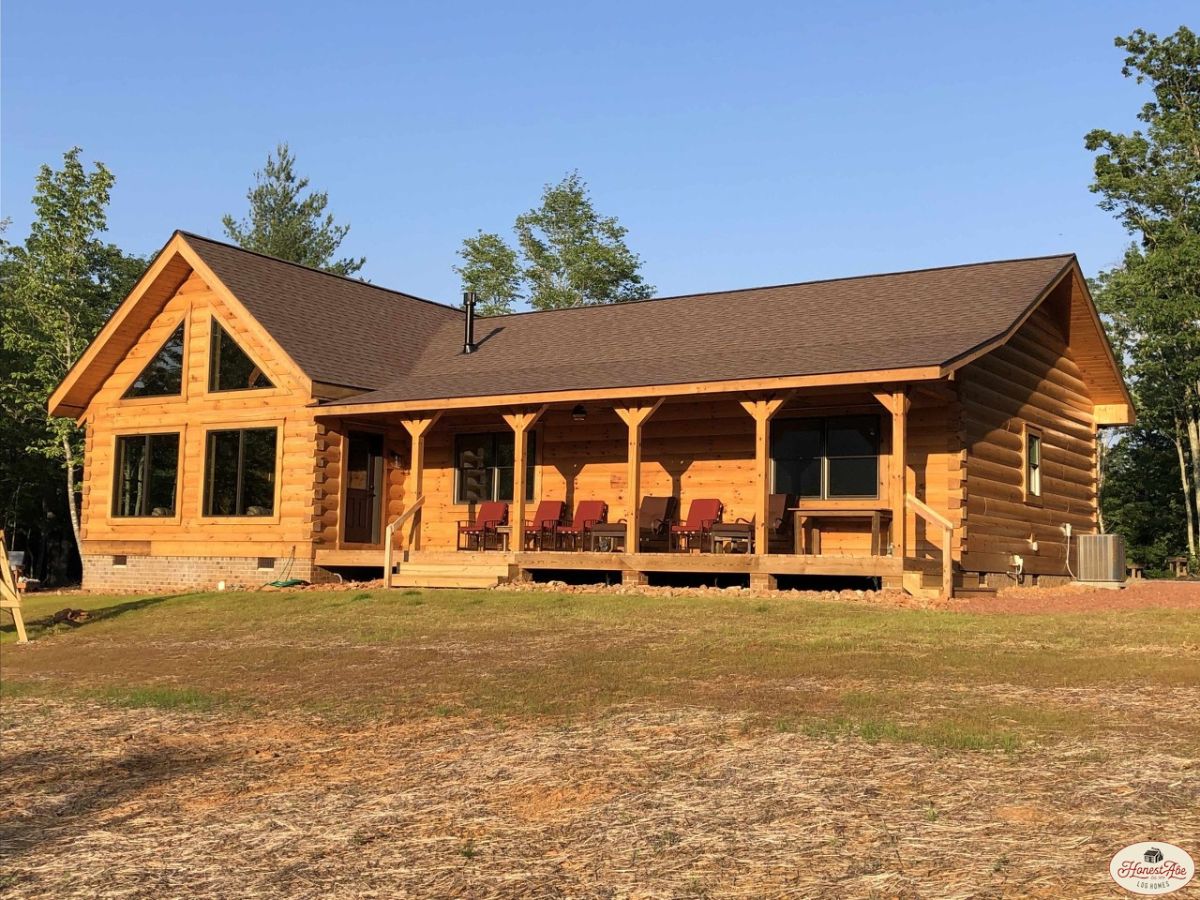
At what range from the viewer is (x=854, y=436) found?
1931 cm

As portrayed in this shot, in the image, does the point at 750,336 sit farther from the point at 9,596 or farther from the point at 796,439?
the point at 9,596

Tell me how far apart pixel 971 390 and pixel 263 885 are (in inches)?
601

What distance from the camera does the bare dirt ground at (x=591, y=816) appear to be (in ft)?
17.8

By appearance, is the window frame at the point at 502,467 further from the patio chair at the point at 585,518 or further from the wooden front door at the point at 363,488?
the wooden front door at the point at 363,488

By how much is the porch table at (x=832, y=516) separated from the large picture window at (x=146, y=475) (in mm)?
12643

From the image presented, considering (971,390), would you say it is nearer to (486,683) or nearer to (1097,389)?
(1097,389)

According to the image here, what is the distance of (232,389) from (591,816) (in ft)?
61.9

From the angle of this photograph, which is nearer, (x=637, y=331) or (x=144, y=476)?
(x=637, y=331)

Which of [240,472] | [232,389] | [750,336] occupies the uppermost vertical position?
[750,336]

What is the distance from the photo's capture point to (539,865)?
18.7 ft

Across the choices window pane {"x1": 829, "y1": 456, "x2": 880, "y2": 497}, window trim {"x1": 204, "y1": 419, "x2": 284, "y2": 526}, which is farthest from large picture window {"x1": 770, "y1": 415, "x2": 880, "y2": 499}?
window trim {"x1": 204, "y1": 419, "x2": 284, "y2": 526}

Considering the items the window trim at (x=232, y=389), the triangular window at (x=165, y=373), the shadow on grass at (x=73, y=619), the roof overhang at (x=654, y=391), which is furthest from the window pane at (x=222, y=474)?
the shadow on grass at (x=73, y=619)

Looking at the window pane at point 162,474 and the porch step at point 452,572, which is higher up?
the window pane at point 162,474

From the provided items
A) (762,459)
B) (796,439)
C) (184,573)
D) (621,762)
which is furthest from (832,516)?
(184,573)
